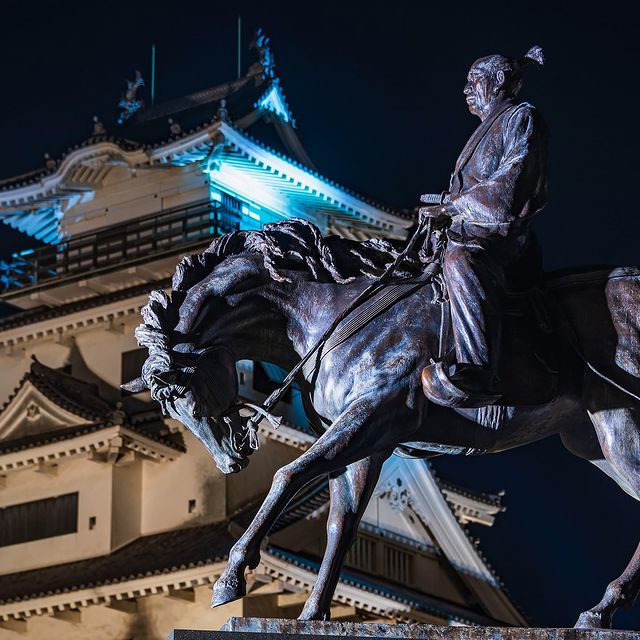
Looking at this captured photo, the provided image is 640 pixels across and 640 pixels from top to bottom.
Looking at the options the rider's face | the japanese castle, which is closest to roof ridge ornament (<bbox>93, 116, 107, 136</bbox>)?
the japanese castle

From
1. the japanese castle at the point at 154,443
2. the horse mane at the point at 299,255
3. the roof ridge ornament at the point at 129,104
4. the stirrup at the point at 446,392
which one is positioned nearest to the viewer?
the stirrup at the point at 446,392

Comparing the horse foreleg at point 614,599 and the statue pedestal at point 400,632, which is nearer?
the statue pedestal at point 400,632

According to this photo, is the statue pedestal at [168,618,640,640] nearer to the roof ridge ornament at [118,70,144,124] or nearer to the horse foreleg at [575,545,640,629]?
the horse foreleg at [575,545,640,629]

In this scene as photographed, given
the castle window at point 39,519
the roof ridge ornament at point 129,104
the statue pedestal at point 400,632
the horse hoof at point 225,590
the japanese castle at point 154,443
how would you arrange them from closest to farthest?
1. the statue pedestal at point 400,632
2. the horse hoof at point 225,590
3. the japanese castle at point 154,443
4. the castle window at point 39,519
5. the roof ridge ornament at point 129,104

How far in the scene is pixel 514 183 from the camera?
668cm

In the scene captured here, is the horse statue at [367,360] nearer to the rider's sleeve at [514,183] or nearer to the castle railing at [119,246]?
the rider's sleeve at [514,183]

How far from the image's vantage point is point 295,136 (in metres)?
30.2

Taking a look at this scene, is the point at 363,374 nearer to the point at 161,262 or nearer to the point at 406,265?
the point at 406,265

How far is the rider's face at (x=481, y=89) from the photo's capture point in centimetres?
713

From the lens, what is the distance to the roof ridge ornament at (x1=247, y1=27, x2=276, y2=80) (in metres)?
29.9

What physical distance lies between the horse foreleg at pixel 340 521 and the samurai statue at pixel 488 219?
499 millimetres

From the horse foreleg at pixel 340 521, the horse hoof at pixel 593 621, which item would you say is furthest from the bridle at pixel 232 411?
the horse hoof at pixel 593 621

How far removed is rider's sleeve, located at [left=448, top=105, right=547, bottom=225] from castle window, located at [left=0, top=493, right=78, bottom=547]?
63.0ft

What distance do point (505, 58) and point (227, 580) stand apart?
115 inches
